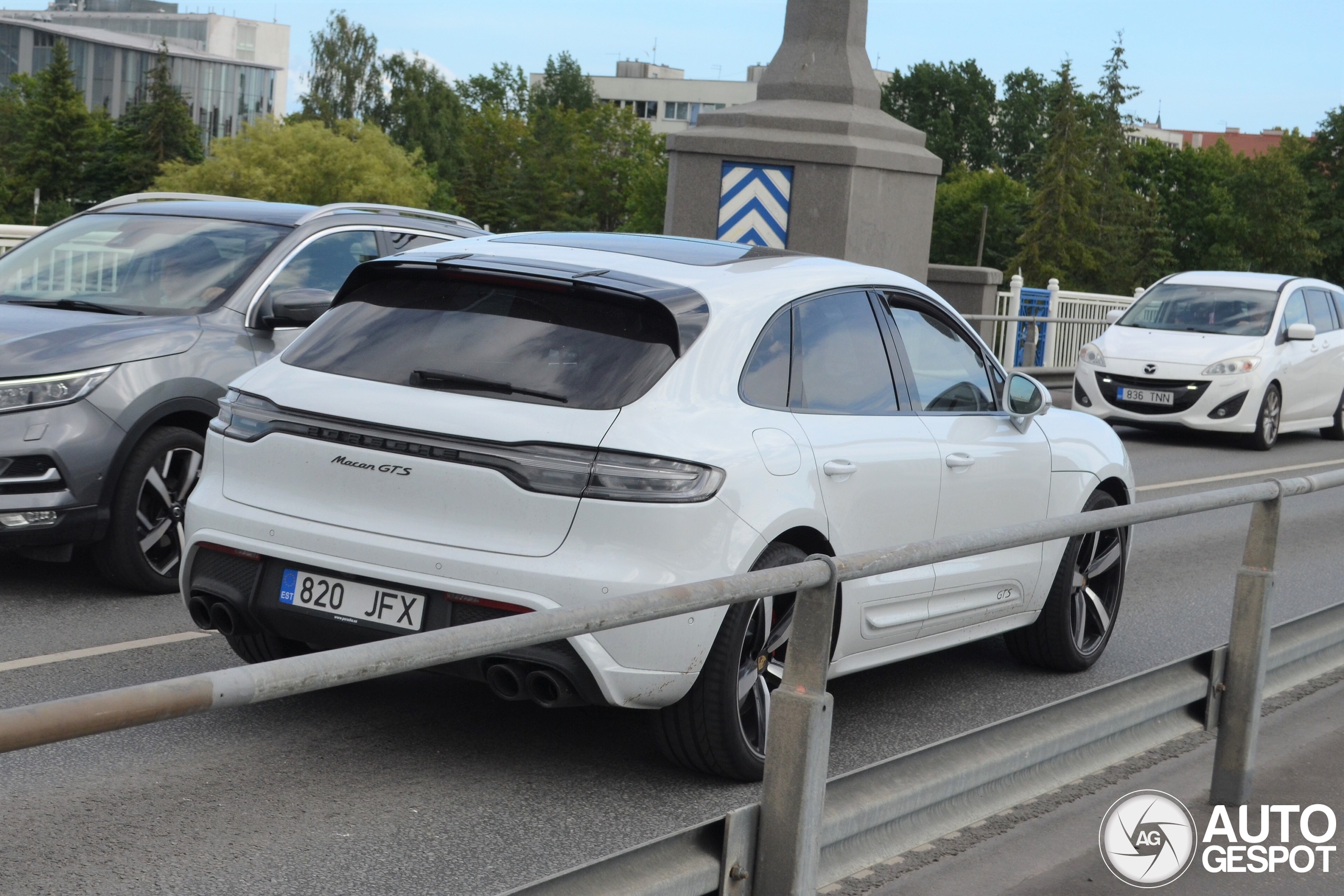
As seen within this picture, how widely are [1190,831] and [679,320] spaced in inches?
83.4

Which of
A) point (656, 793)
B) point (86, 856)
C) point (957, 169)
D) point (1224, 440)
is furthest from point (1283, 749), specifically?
point (957, 169)

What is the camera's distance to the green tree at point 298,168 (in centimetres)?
9094

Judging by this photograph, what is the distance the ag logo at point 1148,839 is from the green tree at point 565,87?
14497 centimetres

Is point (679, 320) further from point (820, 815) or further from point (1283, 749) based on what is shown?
point (1283, 749)

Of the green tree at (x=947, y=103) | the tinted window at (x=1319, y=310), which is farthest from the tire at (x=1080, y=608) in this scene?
the green tree at (x=947, y=103)

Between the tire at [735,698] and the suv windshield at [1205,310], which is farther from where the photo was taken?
the suv windshield at [1205,310]

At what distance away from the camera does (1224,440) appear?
1781 cm

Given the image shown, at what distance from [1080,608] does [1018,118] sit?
122m

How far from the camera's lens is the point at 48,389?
6789 mm

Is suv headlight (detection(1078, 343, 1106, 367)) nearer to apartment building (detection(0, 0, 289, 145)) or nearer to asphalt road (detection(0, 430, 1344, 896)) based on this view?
asphalt road (detection(0, 430, 1344, 896))

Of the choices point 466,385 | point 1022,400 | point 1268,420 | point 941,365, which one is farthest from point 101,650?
point 1268,420

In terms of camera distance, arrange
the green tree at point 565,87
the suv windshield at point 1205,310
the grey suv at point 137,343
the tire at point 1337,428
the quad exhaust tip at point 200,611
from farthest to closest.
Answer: the green tree at point 565,87, the tire at point 1337,428, the suv windshield at point 1205,310, the grey suv at point 137,343, the quad exhaust tip at point 200,611

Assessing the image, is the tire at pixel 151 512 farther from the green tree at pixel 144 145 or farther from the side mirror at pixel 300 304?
the green tree at pixel 144 145

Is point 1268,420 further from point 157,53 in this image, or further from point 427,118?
point 157,53
